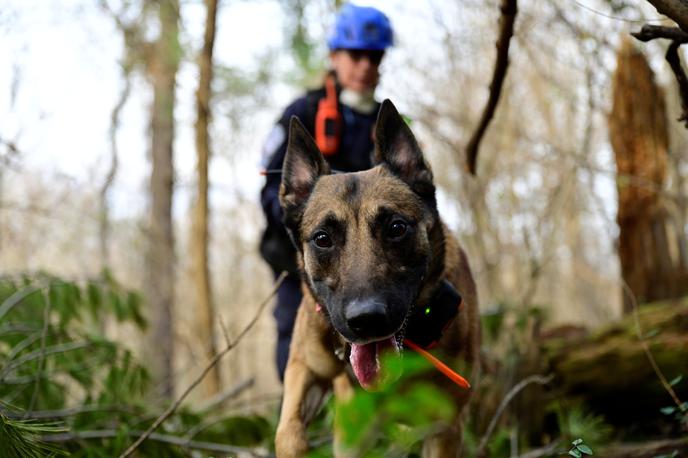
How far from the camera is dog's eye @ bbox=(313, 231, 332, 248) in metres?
2.96

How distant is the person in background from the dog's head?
2.67 feet

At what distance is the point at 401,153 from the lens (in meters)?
3.31

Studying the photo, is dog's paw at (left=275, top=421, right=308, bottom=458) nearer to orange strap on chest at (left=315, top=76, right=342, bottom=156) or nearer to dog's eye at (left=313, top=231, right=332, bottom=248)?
dog's eye at (left=313, top=231, right=332, bottom=248)

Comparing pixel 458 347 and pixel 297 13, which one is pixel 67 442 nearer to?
pixel 458 347

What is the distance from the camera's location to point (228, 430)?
17.4ft

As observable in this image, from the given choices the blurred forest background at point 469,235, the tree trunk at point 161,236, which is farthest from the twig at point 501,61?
the tree trunk at point 161,236

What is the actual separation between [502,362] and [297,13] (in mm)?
4439

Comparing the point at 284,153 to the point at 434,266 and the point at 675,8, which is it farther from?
the point at 675,8

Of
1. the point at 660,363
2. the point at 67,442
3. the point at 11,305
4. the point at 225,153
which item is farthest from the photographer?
the point at 225,153

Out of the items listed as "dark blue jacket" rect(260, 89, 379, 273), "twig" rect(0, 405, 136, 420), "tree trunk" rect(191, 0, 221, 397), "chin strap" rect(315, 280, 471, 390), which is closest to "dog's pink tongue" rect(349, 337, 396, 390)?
"chin strap" rect(315, 280, 471, 390)

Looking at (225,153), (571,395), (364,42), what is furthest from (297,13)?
(225,153)

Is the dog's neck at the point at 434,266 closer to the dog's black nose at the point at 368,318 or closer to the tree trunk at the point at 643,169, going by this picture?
the dog's black nose at the point at 368,318

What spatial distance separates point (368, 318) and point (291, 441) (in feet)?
3.24

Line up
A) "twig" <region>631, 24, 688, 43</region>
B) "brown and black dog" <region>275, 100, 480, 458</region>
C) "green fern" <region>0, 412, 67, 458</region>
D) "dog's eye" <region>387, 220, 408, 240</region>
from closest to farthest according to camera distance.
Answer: "green fern" <region>0, 412, 67, 458</region> → "twig" <region>631, 24, 688, 43</region> → "brown and black dog" <region>275, 100, 480, 458</region> → "dog's eye" <region>387, 220, 408, 240</region>
